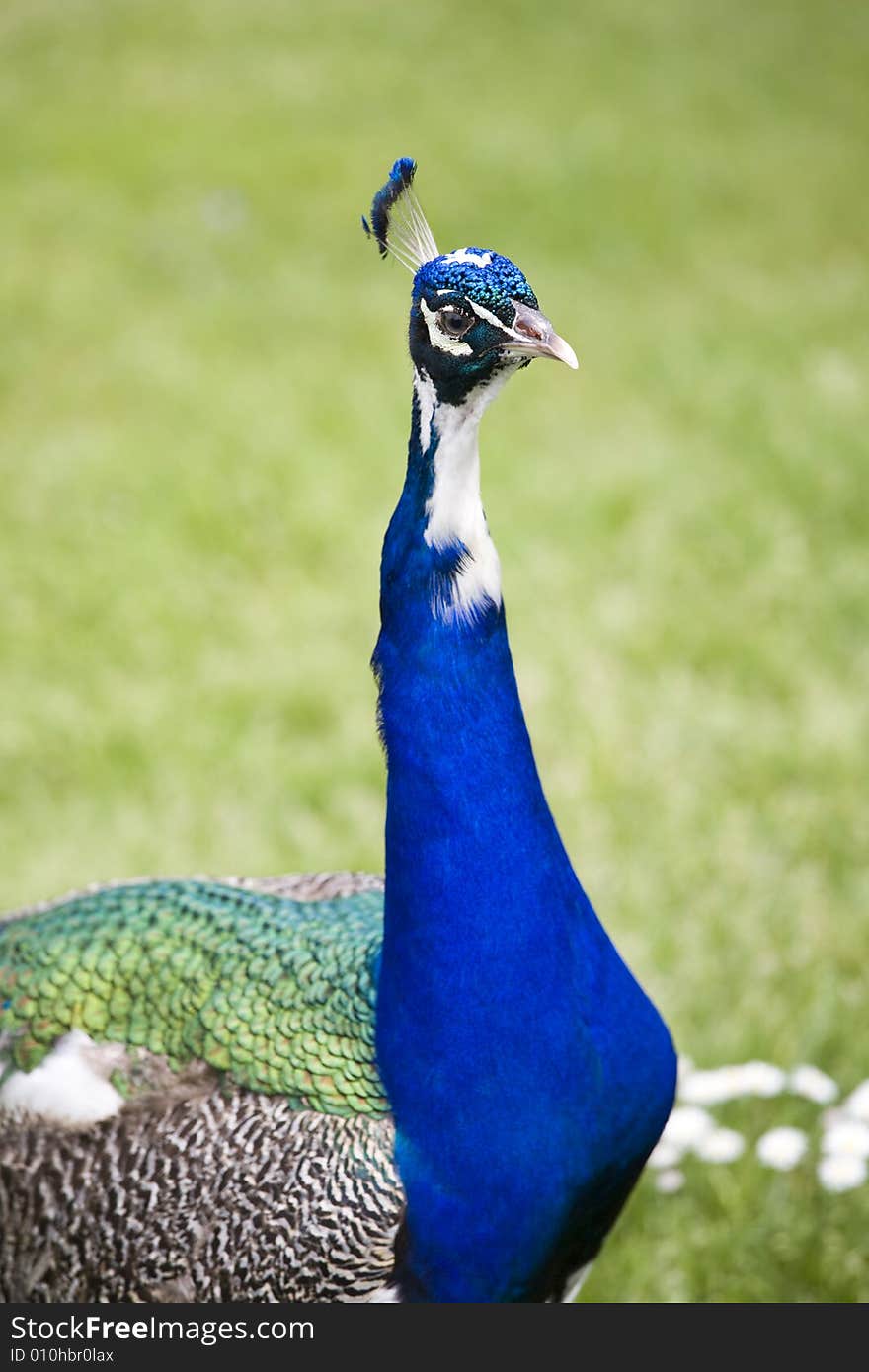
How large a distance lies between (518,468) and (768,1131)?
2767 millimetres

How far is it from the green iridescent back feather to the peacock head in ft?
2.61

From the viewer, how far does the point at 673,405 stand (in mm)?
5367

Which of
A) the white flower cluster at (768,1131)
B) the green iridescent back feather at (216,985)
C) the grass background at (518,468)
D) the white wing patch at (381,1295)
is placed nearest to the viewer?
the white wing patch at (381,1295)

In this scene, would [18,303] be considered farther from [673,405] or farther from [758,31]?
[758,31]

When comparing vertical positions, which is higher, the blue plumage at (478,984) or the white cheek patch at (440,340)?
the white cheek patch at (440,340)

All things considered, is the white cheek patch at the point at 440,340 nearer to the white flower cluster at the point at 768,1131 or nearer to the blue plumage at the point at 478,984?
the blue plumage at the point at 478,984

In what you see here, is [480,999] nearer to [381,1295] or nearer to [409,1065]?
[409,1065]

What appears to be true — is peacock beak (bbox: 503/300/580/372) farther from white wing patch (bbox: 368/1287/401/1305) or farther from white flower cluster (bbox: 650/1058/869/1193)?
white flower cluster (bbox: 650/1058/869/1193)

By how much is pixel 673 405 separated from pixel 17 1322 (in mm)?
4111

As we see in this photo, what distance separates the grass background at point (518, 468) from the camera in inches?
132

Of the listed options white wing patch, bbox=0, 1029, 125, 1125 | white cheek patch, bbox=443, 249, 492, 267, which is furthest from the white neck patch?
white wing patch, bbox=0, 1029, 125, 1125

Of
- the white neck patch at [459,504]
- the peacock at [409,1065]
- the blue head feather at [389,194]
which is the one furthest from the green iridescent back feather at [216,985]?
the blue head feather at [389,194]

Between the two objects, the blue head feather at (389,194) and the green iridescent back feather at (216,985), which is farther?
the green iridescent back feather at (216,985)

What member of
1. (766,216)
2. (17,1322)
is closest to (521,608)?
(17,1322)
